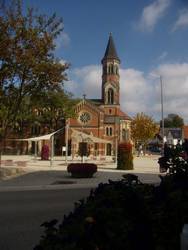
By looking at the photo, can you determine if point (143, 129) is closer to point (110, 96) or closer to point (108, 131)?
point (108, 131)

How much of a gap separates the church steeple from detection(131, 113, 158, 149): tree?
922 cm

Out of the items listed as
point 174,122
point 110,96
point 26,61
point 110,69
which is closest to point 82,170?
point 26,61

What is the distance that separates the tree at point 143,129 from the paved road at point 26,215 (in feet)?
211

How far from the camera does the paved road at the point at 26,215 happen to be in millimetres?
7070

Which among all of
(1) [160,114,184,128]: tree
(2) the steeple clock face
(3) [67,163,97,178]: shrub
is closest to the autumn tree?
(2) the steeple clock face

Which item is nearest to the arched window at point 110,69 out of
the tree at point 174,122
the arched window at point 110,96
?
the arched window at point 110,96

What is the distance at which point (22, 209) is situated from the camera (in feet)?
35.9

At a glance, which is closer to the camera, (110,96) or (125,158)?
(125,158)

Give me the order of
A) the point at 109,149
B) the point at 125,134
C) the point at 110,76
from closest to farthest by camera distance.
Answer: the point at 109,149
the point at 125,134
the point at 110,76

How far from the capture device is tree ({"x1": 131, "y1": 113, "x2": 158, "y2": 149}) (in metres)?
77.8

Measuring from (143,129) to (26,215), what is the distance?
69170mm

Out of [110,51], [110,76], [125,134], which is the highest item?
[110,51]

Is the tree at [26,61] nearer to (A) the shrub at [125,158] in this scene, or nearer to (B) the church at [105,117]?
(A) the shrub at [125,158]

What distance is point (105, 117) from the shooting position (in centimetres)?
8212
